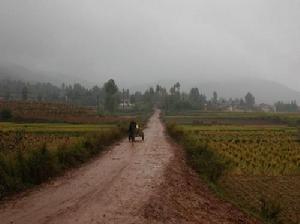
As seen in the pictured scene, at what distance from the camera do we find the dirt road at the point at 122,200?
447 inches

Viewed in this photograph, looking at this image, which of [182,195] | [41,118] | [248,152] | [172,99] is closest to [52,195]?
[182,195]

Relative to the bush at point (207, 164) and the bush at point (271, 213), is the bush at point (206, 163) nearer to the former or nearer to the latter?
the bush at point (207, 164)

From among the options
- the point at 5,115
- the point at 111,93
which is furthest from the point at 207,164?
the point at 111,93

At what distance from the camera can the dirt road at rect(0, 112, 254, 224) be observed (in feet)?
37.3

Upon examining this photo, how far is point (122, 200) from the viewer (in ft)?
43.1

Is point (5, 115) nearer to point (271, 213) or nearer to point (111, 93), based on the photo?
point (111, 93)

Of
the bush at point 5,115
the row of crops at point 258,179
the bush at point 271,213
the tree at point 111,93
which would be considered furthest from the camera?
the tree at point 111,93

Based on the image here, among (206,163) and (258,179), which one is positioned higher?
(206,163)

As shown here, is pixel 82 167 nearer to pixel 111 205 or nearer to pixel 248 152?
pixel 111 205

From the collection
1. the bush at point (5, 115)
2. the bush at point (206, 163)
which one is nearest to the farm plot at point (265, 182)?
the bush at point (206, 163)

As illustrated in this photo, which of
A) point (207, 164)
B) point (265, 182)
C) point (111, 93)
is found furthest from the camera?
point (111, 93)

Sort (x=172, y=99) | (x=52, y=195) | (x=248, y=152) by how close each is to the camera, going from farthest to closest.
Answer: (x=172, y=99)
(x=248, y=152)
(x=52, y=195)

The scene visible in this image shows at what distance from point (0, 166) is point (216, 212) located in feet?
26.1

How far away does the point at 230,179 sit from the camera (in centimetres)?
2317
